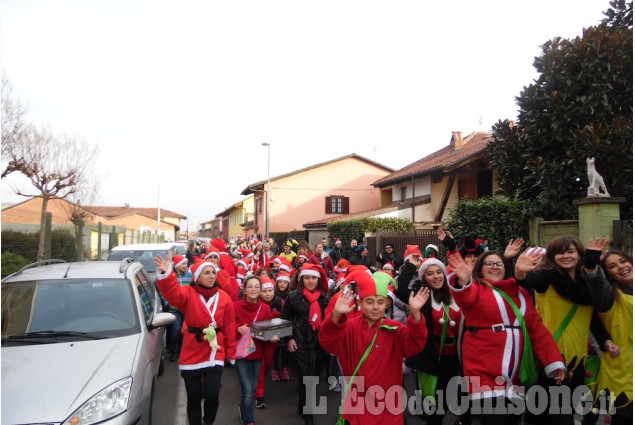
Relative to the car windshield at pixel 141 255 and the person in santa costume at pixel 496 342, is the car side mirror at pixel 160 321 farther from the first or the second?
the car windshield at pixel 141 255

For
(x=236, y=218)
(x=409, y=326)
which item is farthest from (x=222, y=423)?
(x=236, y=218)

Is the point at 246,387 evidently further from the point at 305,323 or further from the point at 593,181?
the point at 593,181

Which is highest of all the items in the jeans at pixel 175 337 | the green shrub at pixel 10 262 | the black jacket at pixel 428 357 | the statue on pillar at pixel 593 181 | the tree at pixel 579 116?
the tree at pixel 579 116

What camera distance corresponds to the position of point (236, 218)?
60.0m

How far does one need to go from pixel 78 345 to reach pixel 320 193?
34.6m

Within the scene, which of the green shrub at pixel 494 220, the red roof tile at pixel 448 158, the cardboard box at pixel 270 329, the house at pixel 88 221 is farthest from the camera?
the red roof tile at pixel 448 158

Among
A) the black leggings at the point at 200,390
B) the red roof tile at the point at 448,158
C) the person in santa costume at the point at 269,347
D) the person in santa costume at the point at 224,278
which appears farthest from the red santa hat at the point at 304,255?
the red roof tile at the point at 448,158

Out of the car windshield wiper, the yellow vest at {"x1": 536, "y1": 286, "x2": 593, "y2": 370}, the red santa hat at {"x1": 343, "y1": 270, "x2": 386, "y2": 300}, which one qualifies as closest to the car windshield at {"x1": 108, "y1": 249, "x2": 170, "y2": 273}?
the car windshield wiper

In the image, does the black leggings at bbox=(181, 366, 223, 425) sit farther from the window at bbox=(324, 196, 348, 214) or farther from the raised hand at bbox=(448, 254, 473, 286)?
the window at bbox=(324, 196, 348, 214)

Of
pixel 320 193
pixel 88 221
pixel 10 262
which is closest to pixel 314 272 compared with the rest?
pixel 10 262

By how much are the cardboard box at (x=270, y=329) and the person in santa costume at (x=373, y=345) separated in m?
1.81

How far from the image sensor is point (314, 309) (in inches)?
203

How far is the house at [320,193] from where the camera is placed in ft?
124

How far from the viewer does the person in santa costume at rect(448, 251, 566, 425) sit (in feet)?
10.2
